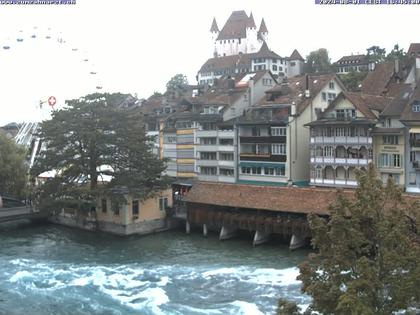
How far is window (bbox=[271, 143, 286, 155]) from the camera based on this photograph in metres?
60.4

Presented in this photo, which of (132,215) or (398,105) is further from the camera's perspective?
(398,105)

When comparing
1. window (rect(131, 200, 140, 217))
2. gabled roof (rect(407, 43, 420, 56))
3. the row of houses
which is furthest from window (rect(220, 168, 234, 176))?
gabled roof (rect(407, 43, 420, 56))

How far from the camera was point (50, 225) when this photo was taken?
5891 cm

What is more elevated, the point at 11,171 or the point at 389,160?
the point at 389,160

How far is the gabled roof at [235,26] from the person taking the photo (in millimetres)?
161875

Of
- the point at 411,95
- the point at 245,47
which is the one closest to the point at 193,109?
the point at 411,95

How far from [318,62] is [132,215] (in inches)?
2749

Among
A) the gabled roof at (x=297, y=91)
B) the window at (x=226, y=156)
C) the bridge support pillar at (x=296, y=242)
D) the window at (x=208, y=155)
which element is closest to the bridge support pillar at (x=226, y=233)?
the bridge support pillar at (x=296, y=242)

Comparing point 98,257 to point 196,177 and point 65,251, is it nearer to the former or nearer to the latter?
point 65,251

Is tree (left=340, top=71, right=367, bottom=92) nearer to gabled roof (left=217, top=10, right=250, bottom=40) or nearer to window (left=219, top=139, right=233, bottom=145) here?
window (left=219, top=139, right=233, bottom=145)

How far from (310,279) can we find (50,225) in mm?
46288

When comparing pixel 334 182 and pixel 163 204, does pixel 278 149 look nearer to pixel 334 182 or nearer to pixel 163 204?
pixel 334 182

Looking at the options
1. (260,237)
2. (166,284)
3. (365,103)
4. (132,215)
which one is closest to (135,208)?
(132,215)

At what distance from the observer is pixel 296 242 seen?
143ft
